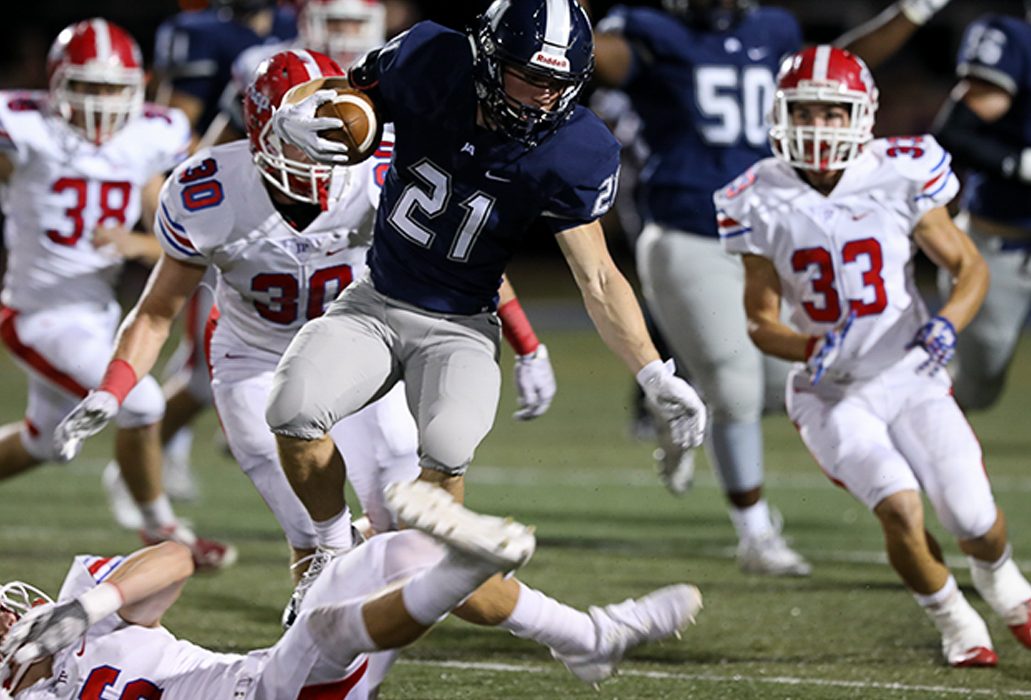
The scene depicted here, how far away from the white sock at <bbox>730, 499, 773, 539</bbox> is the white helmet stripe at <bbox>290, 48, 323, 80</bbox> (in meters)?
2.18

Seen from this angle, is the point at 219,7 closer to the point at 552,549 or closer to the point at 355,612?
the point at 552,549

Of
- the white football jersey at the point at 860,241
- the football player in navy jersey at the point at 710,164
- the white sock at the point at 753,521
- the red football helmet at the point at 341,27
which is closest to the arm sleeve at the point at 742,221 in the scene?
the white football jersey at the point at 860,241

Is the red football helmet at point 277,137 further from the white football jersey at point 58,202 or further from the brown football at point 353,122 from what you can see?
the white football jersey at point 58,202

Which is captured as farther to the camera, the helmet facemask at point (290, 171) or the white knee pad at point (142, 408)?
the white knee pad at point (142, 408)

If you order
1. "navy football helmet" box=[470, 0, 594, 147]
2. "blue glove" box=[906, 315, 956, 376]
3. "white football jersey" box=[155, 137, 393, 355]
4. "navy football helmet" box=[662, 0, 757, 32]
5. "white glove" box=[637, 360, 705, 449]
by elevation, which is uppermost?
"navy football helmet" box=[470, 0, 594, 147]

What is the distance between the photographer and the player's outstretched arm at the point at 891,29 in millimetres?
5691

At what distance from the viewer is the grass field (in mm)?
3949

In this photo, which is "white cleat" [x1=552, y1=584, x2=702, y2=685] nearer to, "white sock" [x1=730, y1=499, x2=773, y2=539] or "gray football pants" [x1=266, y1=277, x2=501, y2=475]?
"gray football pants" [x1=266, y1=277, x2=501, y2=475]

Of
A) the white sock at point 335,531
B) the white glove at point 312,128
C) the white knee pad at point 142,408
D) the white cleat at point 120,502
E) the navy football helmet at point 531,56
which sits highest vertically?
the navy football helmet at point 531,56

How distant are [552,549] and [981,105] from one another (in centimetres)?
219

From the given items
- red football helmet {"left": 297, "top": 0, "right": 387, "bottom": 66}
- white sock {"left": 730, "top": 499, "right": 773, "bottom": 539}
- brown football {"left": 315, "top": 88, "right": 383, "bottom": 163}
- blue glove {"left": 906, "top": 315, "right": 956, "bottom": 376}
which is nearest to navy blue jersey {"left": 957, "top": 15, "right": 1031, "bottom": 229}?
white sock {"left": 730, "top": 499, "right": 773, "bottom": 539}

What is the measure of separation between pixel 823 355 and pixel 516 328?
2.60ft

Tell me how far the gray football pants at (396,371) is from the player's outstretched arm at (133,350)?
0.47 meters

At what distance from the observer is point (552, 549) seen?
5.77 metres
